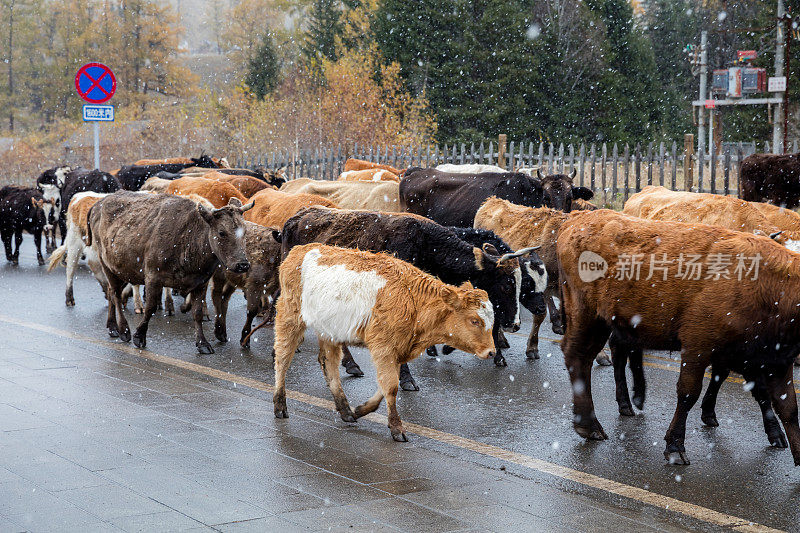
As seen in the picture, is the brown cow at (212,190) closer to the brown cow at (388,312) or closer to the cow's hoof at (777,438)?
the brown cow at (388,312)

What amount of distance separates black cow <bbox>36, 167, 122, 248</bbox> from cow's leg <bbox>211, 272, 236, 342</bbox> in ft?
31.0

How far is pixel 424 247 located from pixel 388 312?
2.29 meters

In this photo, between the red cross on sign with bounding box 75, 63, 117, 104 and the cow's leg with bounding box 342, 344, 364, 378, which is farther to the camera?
the red cross on sign with bounding box 75, 63, 117, 104

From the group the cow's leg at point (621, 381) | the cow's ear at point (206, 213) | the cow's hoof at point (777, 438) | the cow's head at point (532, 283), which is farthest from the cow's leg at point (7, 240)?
the cow's hoof at point (777, 438)

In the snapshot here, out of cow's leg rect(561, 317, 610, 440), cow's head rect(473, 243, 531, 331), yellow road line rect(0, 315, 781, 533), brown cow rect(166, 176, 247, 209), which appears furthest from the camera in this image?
brown cow rect(166, 176, 247, 209)

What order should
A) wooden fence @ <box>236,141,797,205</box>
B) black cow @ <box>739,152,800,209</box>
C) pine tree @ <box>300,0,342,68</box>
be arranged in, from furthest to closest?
1. pine tree @ <box>300,0,342,68</box>
2. wooden fence @ <box>236,141,797,205</box>
3. black cow @ <box>739,152,800,209</box>

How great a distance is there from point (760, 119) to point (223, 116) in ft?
91.4

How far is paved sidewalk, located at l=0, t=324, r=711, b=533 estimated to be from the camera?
5289 mm

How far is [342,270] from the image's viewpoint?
738 cm

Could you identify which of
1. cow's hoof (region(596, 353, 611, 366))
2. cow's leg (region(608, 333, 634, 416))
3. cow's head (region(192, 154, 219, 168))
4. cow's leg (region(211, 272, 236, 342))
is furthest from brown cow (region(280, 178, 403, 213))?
cow's head (region(192, 154, 219, 168))

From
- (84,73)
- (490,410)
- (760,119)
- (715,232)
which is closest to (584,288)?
(715,232)

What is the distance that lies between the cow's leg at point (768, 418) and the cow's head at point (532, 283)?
2.90 meters

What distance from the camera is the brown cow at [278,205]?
12.9 meters

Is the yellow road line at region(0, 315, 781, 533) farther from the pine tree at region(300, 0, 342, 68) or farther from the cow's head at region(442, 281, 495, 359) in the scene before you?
the pine tree at region(300, 0, 342, 68)
